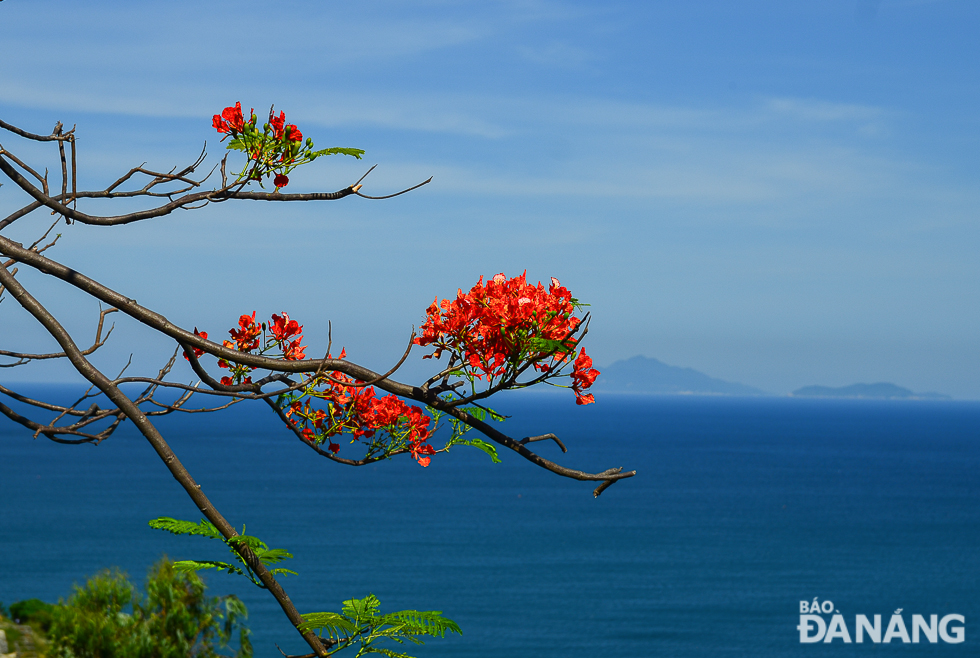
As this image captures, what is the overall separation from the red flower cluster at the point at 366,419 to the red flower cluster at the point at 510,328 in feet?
2.76

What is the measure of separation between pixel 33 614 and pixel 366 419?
45446 mm

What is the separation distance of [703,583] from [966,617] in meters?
22.3

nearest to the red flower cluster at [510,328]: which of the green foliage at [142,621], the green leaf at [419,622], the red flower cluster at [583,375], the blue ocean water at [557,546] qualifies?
the red flower cluster at [583,375]

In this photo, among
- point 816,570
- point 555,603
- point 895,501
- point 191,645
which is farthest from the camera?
point 895,501

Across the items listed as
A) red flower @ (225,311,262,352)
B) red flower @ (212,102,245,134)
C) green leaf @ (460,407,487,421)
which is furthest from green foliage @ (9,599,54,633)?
green leaf @ (460,407,487,421)

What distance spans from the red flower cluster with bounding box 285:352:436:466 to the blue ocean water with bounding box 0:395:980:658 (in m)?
64.1

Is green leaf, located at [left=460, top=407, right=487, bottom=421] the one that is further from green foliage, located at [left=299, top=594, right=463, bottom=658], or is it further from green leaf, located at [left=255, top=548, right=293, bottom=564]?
green leaf, located at [left=255, top=548, right=293, bottom=564]

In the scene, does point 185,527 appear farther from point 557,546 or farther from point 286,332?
point 557,546

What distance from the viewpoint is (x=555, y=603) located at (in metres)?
76.8

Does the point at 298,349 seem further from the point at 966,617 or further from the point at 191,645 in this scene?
the point at 966,617

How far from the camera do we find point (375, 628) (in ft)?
10.0

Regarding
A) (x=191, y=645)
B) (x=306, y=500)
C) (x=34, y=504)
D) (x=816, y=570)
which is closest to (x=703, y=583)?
(x=816, y=570)

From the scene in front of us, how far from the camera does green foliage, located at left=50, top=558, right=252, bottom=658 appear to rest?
25109 millimetres

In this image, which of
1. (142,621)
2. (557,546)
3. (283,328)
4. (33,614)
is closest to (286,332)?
(283,328)
